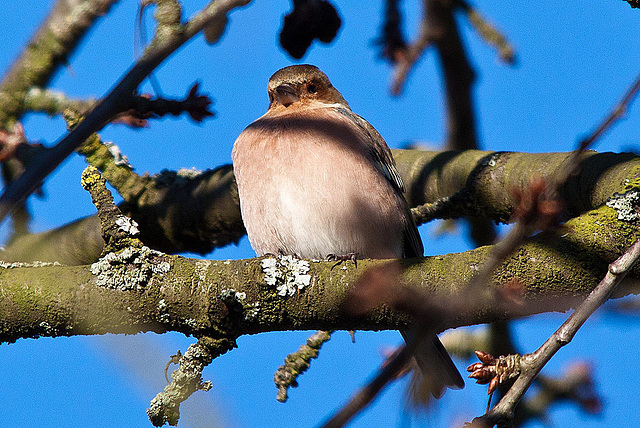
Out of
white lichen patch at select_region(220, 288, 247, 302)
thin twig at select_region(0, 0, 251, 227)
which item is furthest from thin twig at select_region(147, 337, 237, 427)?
thin twig at select_region(0, 0, 251, 227)

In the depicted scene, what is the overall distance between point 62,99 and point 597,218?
297 cm

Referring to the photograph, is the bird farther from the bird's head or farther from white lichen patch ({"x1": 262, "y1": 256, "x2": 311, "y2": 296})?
white lichen patch ({"x1": 262, "y1": 256, "x2": 311, "y2": 296})

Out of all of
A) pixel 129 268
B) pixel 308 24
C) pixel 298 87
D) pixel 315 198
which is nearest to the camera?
pixel 129 268

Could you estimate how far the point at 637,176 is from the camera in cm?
354

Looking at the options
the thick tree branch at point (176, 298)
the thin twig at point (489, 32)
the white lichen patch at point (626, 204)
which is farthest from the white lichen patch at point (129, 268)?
the thin twig at point (489, 32)

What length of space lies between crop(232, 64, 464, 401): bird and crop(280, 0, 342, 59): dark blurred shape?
4.13 ft

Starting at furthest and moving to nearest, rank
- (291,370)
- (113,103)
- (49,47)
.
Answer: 1. (291,370)
2. (49,47)
3. (113,103)

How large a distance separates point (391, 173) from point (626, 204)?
226 cm

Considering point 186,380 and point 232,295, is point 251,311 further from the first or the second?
point 186,380

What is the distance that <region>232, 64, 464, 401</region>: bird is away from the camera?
4520 mm

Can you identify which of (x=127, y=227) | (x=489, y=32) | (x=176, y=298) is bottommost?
(x=176, y=298)

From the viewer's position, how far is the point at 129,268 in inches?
121

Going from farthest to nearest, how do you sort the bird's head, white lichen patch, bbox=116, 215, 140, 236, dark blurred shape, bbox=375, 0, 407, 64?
the bird's head → dark blurred shape, bbox=375, 0, 407, 64 → white lichen patch, bbox=116, 215, 140, 236

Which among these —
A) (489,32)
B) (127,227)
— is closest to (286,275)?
(127,227)
